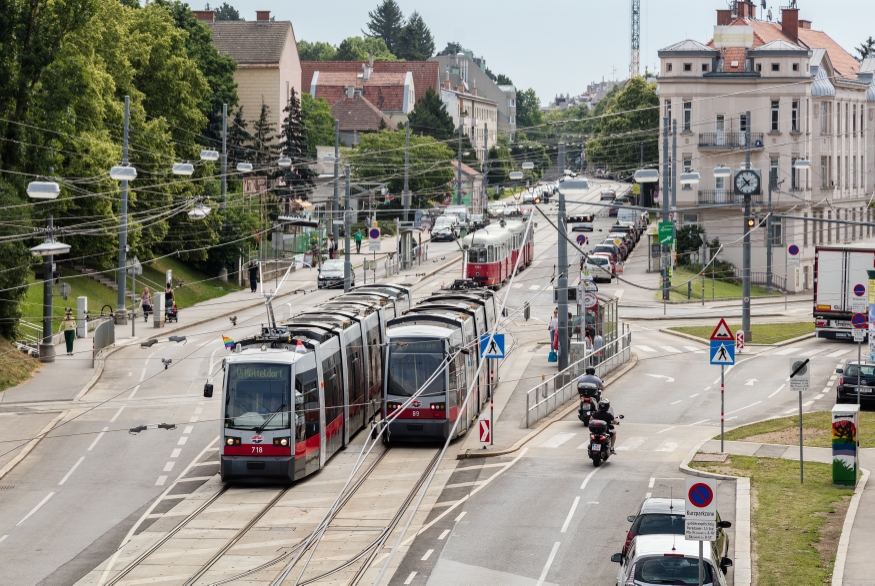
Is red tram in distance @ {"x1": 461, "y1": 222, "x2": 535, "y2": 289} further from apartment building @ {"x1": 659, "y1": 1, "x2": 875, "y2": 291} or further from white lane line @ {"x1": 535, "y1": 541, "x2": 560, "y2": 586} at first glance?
white lane line @ {"x1": 535, "y1": 541, "x2": 560, "y2": 586}

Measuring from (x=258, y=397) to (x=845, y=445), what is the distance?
1262 centimetres

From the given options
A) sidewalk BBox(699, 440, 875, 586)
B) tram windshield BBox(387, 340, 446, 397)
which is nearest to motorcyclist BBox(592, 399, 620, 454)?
sidewalk BBox(699, 440, 875, 586)

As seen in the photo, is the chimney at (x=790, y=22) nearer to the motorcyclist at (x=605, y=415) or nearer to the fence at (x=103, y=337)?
the fence at (x=103, y=337)

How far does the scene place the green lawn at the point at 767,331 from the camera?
55219mm

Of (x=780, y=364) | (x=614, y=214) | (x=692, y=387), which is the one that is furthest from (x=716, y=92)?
(x=692, y=387)

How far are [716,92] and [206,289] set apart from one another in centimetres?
3725

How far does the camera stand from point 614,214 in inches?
4574

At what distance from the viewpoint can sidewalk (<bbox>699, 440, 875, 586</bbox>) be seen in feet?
69.6

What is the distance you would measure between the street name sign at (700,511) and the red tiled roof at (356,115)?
386 ft

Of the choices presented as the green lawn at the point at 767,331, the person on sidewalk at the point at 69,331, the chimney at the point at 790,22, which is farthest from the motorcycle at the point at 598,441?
the chimney at the point at 790,22

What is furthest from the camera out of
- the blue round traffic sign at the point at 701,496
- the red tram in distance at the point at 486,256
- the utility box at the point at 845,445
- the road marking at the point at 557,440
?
the red tram in distance at the point at 486,256

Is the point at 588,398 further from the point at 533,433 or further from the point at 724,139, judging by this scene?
the point at 724,139

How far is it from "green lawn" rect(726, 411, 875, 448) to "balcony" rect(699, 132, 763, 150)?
163 ft

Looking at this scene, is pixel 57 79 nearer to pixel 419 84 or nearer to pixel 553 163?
pixel 419 84
